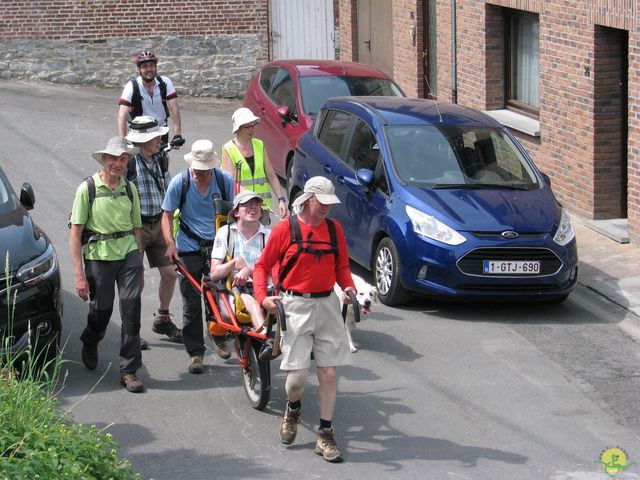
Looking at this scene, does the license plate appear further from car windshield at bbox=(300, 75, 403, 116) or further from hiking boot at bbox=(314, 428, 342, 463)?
car windshield at bbox=(300, 75, 403, 116)

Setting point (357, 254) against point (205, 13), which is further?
point (205, 13)

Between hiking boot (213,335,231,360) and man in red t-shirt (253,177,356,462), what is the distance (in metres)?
1.96

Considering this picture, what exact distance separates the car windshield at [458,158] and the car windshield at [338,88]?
3.79 m

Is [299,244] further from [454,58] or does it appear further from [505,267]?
[454,58]

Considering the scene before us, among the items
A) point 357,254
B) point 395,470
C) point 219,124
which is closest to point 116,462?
point 395,470

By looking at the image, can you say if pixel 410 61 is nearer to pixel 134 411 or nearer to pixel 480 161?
pixel 480 161

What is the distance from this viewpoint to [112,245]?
8.90 metres

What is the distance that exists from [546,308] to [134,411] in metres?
4.49

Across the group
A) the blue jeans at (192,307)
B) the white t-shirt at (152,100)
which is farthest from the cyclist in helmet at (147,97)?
the blue jeans at (192,307)

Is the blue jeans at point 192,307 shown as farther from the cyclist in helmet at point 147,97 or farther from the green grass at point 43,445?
the cyclist in helmet at point 147,97

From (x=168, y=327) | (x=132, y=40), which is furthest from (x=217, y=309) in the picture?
(x=132, y=40)

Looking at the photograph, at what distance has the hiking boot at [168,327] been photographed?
33.6ft

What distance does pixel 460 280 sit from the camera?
1069cm

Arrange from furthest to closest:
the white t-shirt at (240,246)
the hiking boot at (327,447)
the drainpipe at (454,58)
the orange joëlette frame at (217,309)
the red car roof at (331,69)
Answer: the drainpipe at (454,58), the red car roof at (331,69), the white t-shirt at (240,246), the orange joëlette frame at (217,309), the hiking boot at (327,447)
